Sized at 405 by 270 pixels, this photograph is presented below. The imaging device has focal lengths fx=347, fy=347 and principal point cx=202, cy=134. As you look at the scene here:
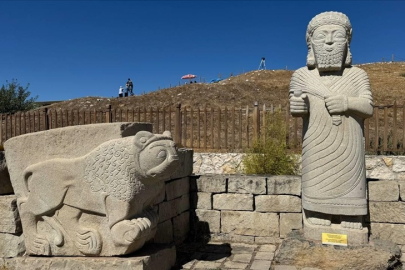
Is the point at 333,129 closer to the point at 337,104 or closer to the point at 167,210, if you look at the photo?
the point at 337,104

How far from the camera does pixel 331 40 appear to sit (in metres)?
3.73

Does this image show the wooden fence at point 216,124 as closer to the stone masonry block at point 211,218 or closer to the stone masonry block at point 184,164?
the stone masonry block at point 184,164

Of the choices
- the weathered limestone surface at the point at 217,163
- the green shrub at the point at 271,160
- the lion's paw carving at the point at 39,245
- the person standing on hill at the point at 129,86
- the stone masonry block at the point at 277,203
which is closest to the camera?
the lion's paw carving at the point at 39,245

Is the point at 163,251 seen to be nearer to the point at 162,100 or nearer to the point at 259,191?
the point at 259,191

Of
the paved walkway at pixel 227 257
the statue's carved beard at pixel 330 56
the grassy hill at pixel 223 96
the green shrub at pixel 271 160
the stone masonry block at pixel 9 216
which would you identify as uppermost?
the grassy hill at pixel 223 96

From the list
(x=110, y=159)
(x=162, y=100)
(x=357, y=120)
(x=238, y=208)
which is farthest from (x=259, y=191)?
(x=162, y=100)

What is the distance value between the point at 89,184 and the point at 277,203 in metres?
2.63

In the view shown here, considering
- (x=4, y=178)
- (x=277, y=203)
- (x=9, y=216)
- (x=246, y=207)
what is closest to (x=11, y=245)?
(x=9, y=216)

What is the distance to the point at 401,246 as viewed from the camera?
421 centimetres

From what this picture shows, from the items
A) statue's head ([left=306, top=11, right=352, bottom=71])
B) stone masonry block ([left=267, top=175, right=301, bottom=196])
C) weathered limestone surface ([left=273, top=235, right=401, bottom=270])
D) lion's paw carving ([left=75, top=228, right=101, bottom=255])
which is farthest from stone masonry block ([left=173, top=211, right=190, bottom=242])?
statue's head ([left=306, top=11, right=352, bottom=71])

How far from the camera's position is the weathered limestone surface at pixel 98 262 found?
3172mm

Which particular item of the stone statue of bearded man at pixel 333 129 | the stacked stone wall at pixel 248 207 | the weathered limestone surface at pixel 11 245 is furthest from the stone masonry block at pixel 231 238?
the weathered limestone surface at pixel 11 245

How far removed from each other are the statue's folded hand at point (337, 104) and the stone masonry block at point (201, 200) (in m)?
2.20

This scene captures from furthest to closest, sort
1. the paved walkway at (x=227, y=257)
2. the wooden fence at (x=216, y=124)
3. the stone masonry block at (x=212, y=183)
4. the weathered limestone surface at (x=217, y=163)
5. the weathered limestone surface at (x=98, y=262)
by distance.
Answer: the weathered limestone surface at (x=217, y=163) < the wooden fence at (x=216, y=124) < the stone masonry block at (x=212, y=183) < the paved walkway at (x=227, y=257) < the weathered limestone surface at (x=98, y=262)
